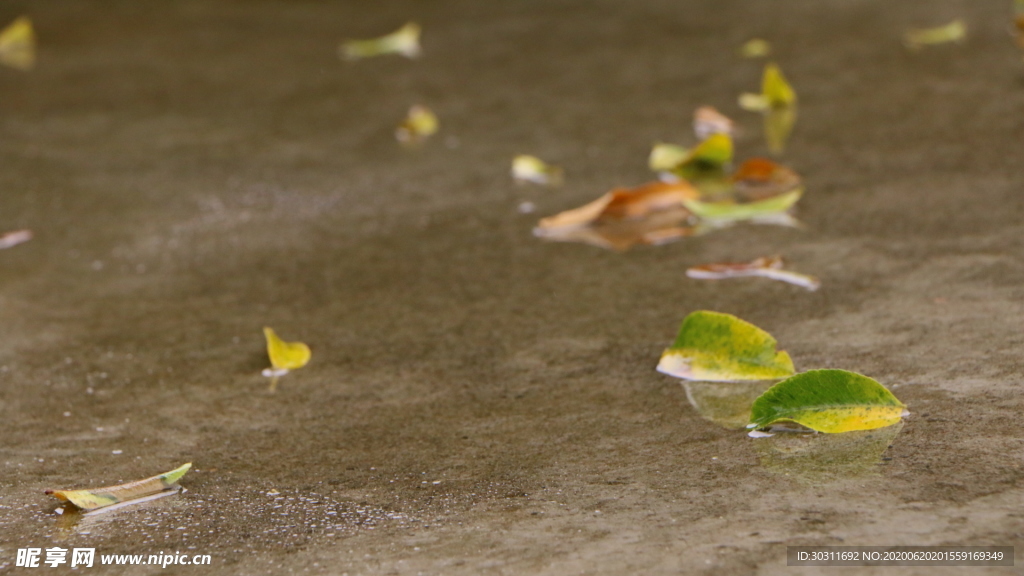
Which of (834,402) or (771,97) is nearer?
(834,402)

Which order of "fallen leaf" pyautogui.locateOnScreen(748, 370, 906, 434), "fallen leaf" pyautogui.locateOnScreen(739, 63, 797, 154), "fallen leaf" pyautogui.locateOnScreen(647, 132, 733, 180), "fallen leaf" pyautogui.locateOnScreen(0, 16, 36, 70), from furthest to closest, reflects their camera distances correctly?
"fallen leaf" pyautogui.locateOnScreen(0, 16, 36, 70) < "fallen leaf" pyautogui.locateOnScreen(739, 63, 797, 154) < "fallen leaf" pyautogui.locateOnScreen(647, 132, 733, 180) < "fallen leaf" pyautogui.locateOnScreen(748, 370, 906, 434)

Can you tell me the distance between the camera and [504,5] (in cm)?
387

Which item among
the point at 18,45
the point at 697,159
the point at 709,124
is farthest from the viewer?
the point at 18,45

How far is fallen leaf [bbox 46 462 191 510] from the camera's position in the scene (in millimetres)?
1072

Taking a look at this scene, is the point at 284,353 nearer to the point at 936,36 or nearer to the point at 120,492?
the point at 120,492

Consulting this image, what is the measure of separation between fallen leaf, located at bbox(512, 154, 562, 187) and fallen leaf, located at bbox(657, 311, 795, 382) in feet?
2.87

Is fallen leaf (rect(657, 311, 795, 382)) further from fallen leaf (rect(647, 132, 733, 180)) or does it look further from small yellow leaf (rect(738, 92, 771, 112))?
small yellow leaf (rect(738, 92, 771, 112))

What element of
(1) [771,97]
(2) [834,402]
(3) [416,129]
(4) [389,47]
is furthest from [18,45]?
(2) [834,402]

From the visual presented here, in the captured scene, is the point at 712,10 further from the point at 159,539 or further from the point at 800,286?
the point at 159,539

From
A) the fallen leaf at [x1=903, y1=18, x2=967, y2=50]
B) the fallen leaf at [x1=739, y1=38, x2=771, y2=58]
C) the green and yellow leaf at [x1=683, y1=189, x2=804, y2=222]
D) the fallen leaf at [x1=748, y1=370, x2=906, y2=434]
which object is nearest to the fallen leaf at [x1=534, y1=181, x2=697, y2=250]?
the green and yellow leaf at [x1=683, y1=189, x2=804, y2=222]

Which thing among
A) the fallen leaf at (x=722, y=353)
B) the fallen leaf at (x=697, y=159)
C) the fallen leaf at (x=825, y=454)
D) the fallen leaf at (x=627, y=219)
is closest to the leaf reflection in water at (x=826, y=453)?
the fallen leaf at (x=825, y=454)

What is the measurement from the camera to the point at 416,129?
2529 millimetres

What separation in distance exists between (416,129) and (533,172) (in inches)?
18.7

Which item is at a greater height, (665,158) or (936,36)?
(936,36)
